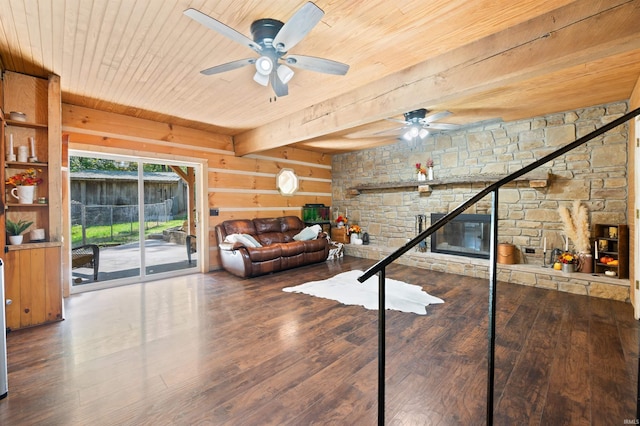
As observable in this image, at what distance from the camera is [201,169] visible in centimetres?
530

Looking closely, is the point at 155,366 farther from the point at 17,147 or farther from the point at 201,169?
the point at 201,169

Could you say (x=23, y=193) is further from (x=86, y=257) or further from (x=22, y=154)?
(x=86, y=257)

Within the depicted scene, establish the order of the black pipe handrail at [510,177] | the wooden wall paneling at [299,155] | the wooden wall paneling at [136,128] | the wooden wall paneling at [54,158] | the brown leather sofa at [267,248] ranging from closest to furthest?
the black pipe handrail at [510,177] → the wooden wall paneling at [54,158] → the wooden wall paneling at [136,128] → the brown leather sofa at [267,248] → the wooden wall paneling at [299,155]

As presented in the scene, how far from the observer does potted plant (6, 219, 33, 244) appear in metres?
2.99

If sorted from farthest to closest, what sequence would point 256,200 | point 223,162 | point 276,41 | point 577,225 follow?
point 256,200, point 223,162, point 577,225, point 276,41

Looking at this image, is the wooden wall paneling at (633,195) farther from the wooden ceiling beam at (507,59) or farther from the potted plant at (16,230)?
the potted plant at (16,230)

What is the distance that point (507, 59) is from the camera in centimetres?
237

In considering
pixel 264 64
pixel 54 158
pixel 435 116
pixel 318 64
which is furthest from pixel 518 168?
pixel 54 158

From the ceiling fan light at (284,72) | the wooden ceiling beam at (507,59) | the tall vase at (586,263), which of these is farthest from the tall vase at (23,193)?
the tall vase at (586,263)

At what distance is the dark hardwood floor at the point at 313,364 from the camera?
1739 mm

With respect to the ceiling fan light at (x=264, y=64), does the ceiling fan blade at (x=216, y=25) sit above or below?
Result: above

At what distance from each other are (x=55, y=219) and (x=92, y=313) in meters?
1.14

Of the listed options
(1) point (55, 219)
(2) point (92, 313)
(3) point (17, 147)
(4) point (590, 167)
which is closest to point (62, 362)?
(2) point (92, 313)

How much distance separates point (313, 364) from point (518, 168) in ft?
14.6
